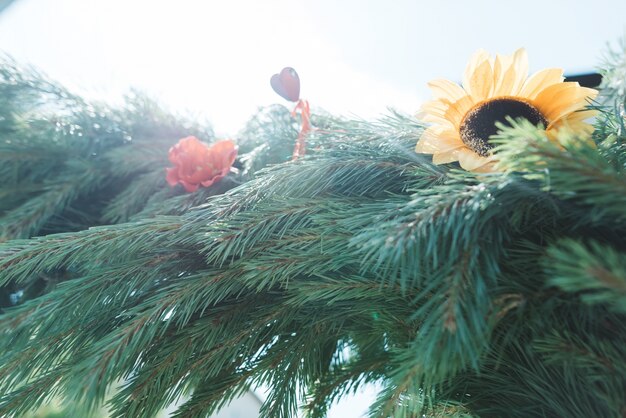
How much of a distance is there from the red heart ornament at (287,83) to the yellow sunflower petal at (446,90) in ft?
0.57

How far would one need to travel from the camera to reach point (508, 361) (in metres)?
0.33

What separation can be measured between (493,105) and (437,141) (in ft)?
0.16

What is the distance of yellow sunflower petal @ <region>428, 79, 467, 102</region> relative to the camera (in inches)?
15.4

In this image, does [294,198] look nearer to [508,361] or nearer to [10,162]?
[508,361]

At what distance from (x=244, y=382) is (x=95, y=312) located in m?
0.13

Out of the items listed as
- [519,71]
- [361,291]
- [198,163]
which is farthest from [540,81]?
[198,163]

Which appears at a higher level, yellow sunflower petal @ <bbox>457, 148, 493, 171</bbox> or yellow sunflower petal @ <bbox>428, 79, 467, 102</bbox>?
yellow sunflower petal @ <bbox>428, 79, 467, 102</bbox>

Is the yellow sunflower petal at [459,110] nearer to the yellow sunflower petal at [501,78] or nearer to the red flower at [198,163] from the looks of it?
the yellow sunflower petal at [501,78]

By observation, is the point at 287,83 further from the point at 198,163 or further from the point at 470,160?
the point at 470,160

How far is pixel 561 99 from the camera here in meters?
0.37

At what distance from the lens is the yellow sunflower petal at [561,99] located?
1.19 feet

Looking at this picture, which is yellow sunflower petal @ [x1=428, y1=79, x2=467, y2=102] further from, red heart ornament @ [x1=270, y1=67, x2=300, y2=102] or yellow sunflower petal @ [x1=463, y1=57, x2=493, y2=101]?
red heart ornament @ [x1=270, y1=67, x2=300, y2=102]

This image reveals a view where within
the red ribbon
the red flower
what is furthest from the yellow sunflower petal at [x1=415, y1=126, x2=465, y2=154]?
the red flower

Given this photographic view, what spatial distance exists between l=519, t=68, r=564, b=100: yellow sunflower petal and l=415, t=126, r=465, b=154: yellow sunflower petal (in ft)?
0.20
